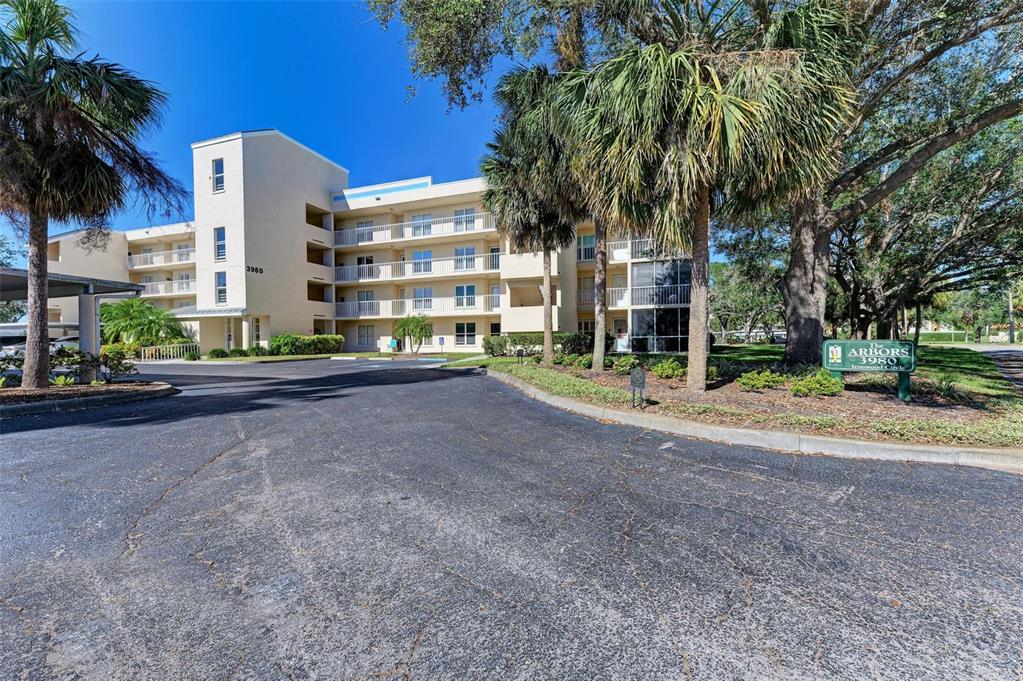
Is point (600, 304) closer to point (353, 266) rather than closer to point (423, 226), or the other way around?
point (423, 226)

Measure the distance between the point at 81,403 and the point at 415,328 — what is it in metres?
18.2

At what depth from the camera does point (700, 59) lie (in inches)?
308

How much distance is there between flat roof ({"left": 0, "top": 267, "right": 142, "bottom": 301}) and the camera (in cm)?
1202

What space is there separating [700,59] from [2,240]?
40128 mm

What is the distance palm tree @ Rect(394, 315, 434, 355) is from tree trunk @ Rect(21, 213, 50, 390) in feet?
57.3

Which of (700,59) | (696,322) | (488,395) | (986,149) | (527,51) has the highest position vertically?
(527,51)

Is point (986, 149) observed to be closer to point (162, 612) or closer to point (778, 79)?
point (778, 79)

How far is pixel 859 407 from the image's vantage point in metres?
7.22

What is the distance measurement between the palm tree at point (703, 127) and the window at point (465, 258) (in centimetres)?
1930

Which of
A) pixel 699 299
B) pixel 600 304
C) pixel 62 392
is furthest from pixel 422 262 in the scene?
pixel 699 299

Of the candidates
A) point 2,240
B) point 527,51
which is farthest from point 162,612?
point 2,240

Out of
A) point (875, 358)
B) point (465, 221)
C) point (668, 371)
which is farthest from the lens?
point (465, 221)

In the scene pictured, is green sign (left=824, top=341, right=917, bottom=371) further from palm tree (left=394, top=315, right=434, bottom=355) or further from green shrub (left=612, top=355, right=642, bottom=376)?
palm tree (left=394, top=315, right=434, bottom=355)

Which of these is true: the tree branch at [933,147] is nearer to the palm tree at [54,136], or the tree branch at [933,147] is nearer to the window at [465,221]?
the palm tree at [54,136]
